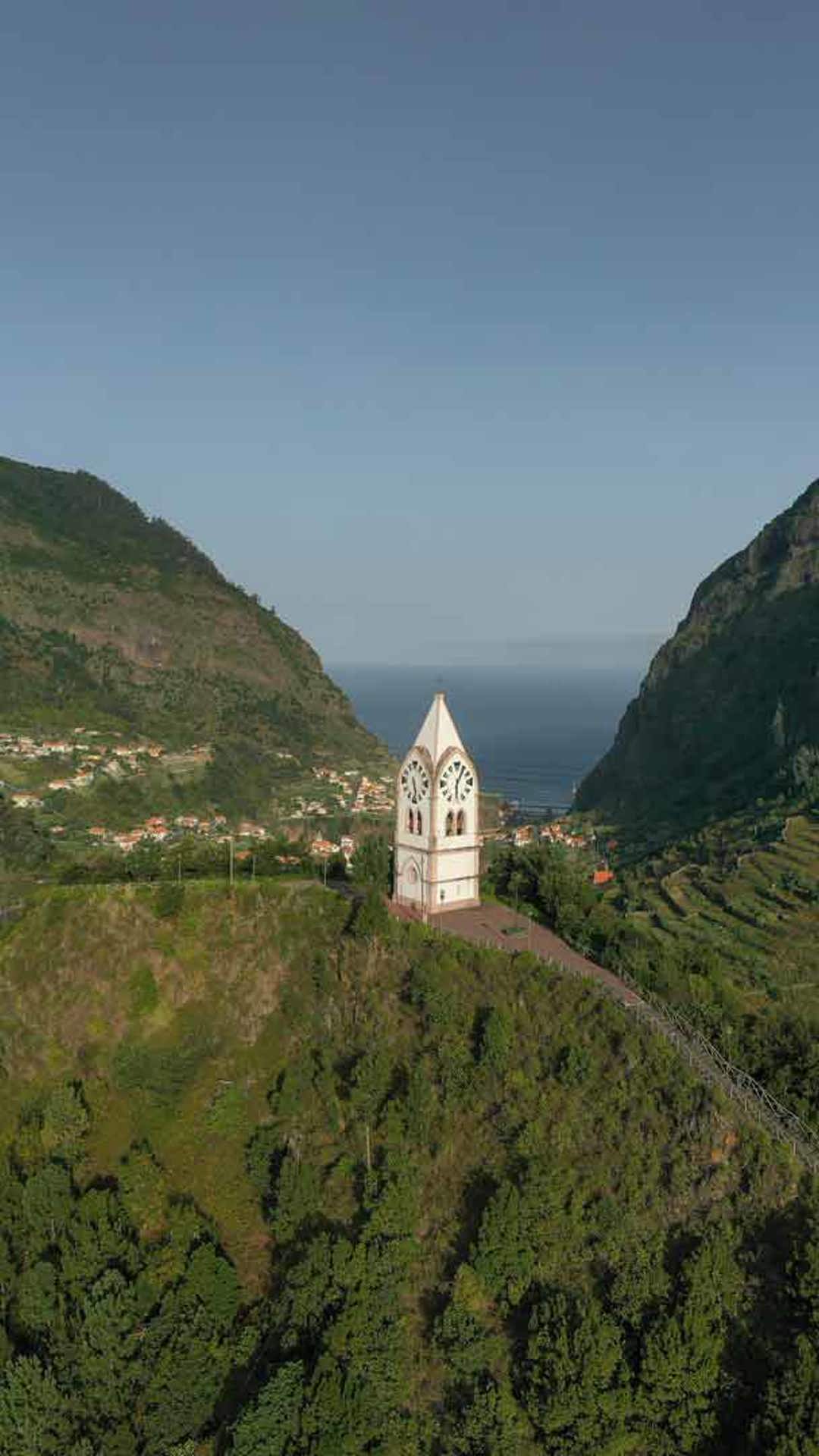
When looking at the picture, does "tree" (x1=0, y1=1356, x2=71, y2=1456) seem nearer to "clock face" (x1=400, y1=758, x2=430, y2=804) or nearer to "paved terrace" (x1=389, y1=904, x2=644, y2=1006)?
"paved terrace" (x1=389, y1=904, x2=644, y2=1006)

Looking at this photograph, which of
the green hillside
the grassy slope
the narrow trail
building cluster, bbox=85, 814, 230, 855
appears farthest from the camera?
the green hillside

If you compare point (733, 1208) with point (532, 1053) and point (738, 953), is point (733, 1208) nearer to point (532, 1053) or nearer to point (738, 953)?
point (532, 1053)

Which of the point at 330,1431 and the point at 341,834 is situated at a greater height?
the point at 341,834

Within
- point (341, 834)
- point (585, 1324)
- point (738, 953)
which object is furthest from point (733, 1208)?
point (341, 834)

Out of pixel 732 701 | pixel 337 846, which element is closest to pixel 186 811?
pixel 337 846

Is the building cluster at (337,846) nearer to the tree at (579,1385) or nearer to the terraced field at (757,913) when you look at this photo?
the terraced field at (757,913)

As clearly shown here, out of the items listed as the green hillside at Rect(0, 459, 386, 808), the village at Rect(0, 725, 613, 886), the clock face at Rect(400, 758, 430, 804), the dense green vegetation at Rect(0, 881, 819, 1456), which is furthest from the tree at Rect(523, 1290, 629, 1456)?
the green hillside at Rect(0, 459, 386, 808)
